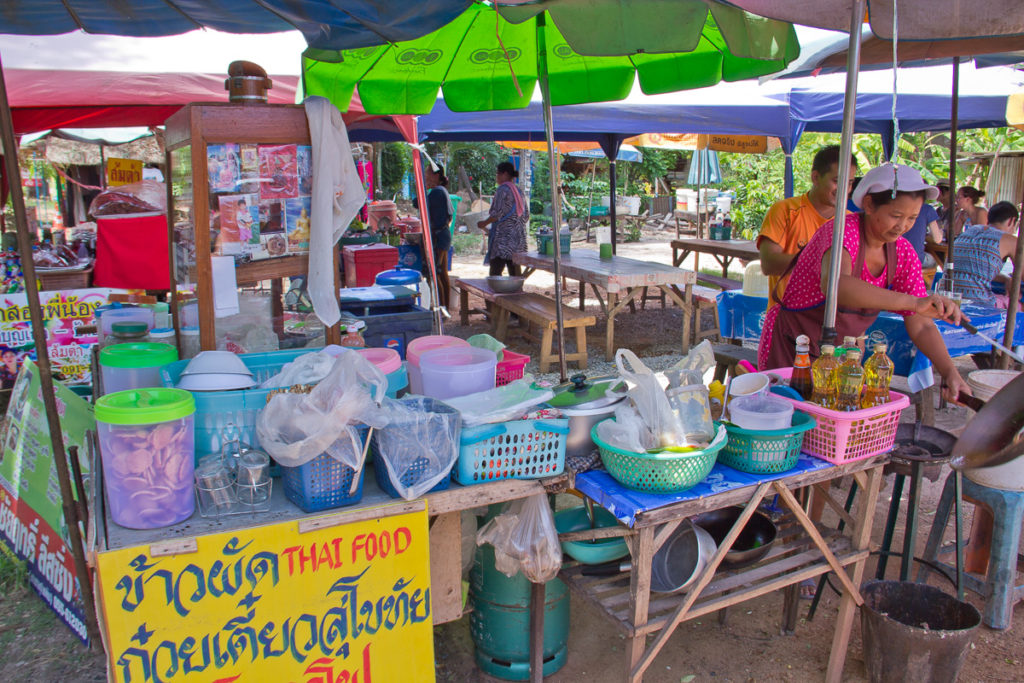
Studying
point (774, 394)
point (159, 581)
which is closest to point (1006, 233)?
point (774, 394)

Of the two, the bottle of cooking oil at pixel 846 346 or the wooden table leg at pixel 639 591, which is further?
the bottle of cooking oil at pixel 846 346

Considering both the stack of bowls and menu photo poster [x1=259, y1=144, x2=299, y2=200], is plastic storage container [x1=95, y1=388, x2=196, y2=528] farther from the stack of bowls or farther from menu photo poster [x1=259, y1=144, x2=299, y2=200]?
menu photo poster [x1=259, y1=144, x2=299, y2=200]

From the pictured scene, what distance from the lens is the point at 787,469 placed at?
2318 millimetres

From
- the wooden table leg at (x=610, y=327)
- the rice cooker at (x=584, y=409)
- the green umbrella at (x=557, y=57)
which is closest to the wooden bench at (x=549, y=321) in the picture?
the wooden table leg at (x=610, y=327)

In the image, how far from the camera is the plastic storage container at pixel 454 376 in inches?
96.0

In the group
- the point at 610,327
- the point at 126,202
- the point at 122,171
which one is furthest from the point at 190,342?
the point at 122,171

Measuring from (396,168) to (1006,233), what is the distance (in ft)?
55.0

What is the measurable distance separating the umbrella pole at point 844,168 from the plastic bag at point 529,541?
120 centimetres

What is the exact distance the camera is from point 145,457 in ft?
6.05

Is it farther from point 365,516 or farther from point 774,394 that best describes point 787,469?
point 365,516

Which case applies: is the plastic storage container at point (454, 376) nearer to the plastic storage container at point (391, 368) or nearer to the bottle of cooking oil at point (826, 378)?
the plastic storage container at point (391, 368)

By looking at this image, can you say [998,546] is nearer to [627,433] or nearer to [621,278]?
[627,433]

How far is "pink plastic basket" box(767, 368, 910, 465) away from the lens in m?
2.33

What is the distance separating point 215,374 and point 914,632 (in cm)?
240
